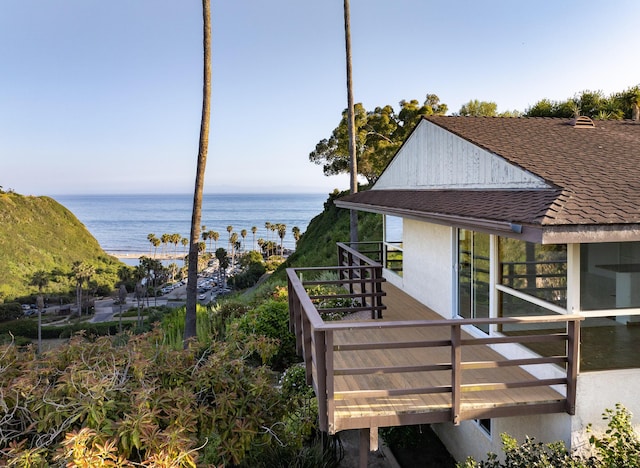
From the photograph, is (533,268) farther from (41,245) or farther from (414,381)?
(41,245)

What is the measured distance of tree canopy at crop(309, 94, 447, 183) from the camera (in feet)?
92.6

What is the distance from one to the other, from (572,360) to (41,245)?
104 meters

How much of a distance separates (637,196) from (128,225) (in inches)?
5851

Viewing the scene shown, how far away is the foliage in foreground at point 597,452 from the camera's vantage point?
4082 millimetres

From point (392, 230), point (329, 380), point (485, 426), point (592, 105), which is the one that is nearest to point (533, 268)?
point (485, 426)

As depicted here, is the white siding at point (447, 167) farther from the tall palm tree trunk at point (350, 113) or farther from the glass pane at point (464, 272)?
the tall palm tree trunk at point (350, 113)

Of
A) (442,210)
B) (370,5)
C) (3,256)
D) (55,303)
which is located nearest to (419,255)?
(442,210)

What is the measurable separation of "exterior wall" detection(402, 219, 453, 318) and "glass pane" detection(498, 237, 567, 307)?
1.91 metres

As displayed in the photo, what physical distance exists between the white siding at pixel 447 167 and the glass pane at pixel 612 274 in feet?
3.72

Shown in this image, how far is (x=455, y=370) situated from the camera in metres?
4.31

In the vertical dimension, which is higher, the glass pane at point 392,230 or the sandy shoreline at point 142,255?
the glass pane at point 392,230

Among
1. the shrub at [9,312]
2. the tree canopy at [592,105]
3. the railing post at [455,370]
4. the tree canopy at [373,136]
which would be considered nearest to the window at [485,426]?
the railing post at [455,370]

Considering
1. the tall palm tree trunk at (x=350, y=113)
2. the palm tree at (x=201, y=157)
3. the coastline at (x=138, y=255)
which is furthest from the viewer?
the coastline at (x=138, y=255)

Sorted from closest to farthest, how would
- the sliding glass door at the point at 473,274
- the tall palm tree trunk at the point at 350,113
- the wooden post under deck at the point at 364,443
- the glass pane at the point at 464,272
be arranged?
the wooden post under deck at the point at 364,443 → the sliding glass door at the point at 473,274 → the glass pane at the point at 464,272 → the tall palm tree trunk at the point at 350,113
